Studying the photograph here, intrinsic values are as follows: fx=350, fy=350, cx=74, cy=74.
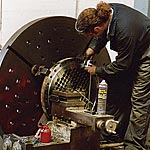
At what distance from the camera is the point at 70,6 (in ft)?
9.61

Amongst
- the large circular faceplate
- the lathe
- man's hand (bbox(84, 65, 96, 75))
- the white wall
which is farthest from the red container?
the white wall

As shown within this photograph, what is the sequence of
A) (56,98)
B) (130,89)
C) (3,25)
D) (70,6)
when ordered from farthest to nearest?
1. (70,6)
2. (3,25)
3. (130,89)
4. (56,98)

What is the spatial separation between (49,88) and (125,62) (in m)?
0.48

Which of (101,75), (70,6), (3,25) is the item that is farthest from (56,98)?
(70,6)

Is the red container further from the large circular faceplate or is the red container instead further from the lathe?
the large circular faceplate

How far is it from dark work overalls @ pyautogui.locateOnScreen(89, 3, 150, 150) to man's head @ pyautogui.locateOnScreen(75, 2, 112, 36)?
2.3 inches

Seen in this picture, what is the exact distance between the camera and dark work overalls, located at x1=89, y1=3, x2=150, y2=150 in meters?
2.11

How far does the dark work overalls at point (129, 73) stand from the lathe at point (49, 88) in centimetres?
15


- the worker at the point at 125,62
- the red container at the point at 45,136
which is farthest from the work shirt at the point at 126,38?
the red container at the point at 45,136

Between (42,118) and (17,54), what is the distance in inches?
17.0

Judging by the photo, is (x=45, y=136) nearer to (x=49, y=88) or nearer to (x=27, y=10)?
(x=49, y=88)

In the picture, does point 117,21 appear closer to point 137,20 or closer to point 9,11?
point 137,20

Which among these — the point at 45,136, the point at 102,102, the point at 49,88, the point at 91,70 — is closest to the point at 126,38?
the point at 91,70

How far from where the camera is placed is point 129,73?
2.30 meters
